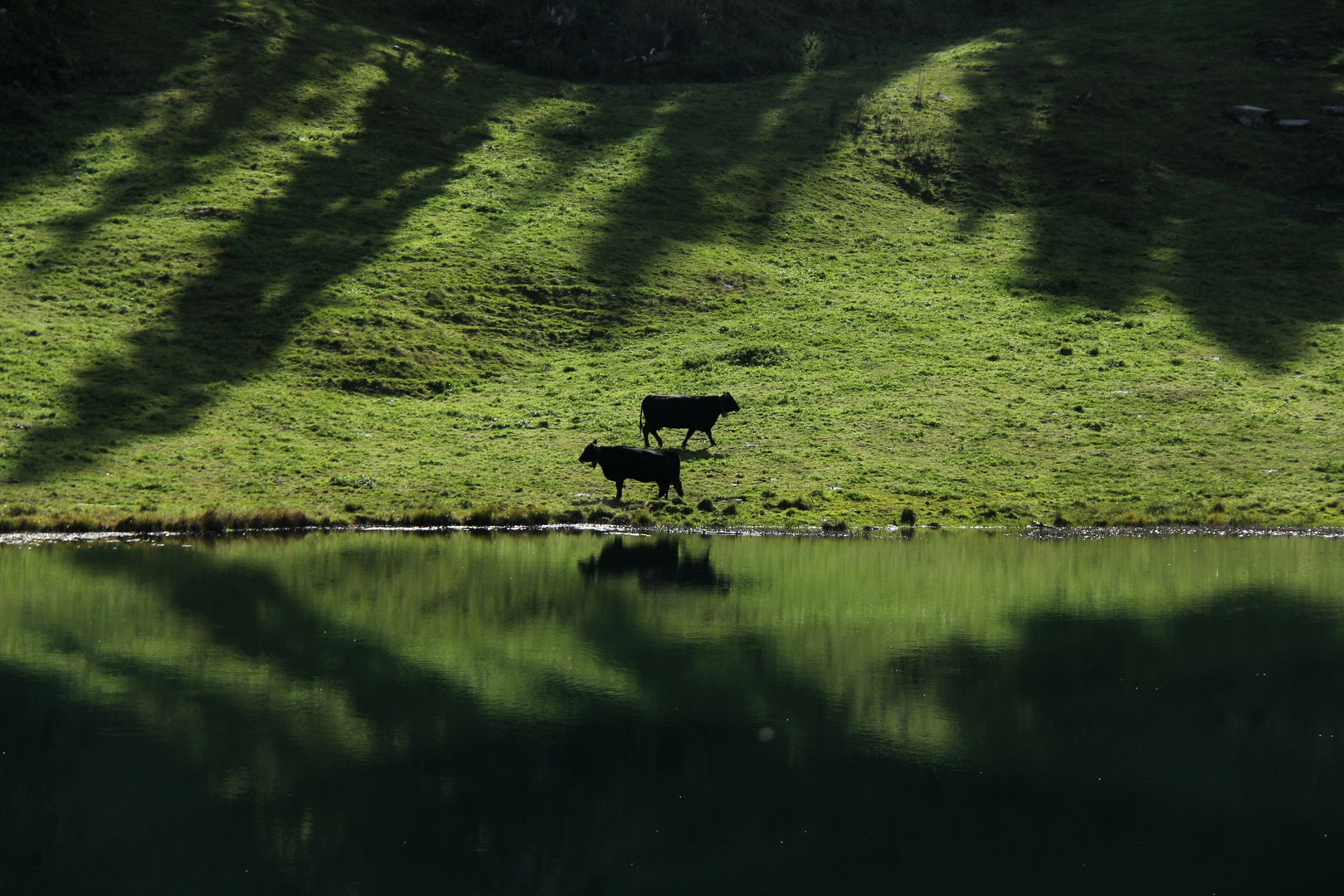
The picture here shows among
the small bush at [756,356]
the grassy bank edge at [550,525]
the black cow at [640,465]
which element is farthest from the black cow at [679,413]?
the small bush at [756,356]

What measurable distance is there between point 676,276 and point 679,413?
2270 centimetres

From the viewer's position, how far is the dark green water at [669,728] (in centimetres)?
1190

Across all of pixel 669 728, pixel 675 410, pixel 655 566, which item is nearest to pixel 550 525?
pixel 655 566

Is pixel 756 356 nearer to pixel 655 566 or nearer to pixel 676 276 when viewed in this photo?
pixel 676 276

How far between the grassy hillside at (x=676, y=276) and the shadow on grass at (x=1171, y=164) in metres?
0.33

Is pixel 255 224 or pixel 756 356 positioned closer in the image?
pixel 756 356

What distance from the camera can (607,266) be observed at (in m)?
64.4

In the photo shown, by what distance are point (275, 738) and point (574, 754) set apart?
12.8 feet

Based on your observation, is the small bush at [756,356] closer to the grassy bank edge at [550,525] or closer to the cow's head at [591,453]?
the cow's head at [591,453]

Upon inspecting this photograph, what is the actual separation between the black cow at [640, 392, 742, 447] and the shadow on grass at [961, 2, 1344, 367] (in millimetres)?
25399

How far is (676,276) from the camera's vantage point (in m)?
64.1

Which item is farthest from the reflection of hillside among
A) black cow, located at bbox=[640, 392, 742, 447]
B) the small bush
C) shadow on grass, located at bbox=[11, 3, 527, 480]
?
the small bush

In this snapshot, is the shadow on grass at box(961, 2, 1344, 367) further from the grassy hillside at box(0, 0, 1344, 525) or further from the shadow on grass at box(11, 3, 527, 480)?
the shadow on grass at box(11, 3, 527, 480)

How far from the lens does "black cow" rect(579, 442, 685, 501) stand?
36375mm
